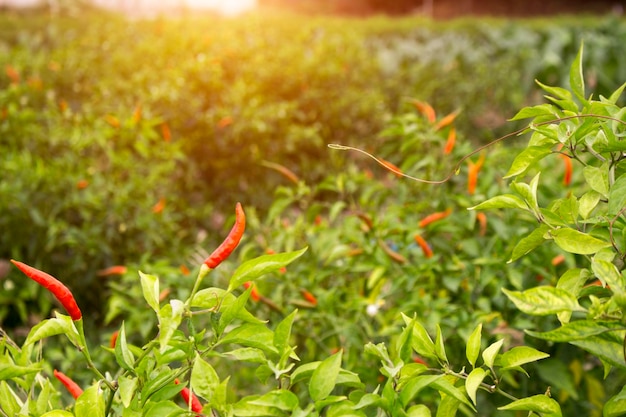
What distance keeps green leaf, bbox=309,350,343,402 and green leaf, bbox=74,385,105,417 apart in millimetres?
329

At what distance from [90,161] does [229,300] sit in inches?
118

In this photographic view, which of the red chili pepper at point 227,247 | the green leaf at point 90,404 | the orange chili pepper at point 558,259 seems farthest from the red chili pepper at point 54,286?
the orange chili pepper at point 558,259

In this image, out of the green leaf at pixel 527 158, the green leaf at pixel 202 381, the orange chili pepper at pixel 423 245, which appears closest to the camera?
the green leaf at pixel 202 381

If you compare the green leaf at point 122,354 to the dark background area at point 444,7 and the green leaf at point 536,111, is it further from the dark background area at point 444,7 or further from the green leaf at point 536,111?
the dark background area at point 444,7

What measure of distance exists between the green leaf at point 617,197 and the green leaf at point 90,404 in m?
0.88

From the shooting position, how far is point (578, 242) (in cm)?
127

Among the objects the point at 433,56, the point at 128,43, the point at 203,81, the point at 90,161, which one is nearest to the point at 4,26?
the point at 128,43

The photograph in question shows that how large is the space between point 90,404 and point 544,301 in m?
0.70

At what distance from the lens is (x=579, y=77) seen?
152cm

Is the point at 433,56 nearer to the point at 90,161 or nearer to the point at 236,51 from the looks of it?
the point at 236,51

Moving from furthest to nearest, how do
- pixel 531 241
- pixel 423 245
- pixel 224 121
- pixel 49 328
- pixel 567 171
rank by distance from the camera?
pixel 224 121, pixel 567 171, pixel 423 245, pixel 531 241, pixel 49 328

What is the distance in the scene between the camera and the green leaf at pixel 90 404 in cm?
121

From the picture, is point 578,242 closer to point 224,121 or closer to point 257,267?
point 257,267

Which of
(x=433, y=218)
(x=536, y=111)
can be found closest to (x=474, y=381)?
(x=536, y=111)
